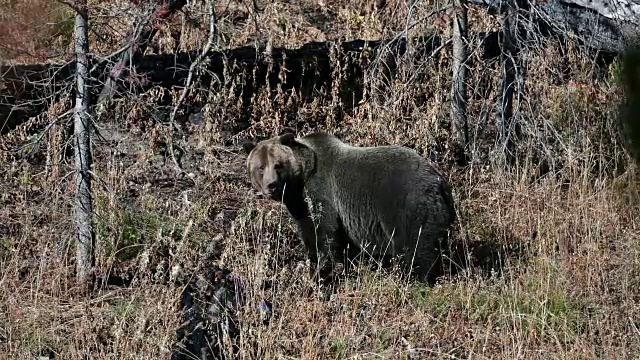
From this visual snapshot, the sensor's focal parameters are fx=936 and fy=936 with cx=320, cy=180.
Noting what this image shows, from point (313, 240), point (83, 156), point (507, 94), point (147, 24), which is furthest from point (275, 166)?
point (507, 94)

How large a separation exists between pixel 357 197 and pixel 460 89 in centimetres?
230

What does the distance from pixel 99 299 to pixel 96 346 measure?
98 cm

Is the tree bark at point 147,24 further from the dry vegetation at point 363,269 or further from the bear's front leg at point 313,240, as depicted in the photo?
the bear's front leg at point 313,240

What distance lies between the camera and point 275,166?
7.45 meters

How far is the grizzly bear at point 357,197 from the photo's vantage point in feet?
22.1

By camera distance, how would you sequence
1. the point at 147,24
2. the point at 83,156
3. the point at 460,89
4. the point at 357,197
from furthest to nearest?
the point at 460,89 → the point at 357,197 → the point at 147,24 → the point at 83,156

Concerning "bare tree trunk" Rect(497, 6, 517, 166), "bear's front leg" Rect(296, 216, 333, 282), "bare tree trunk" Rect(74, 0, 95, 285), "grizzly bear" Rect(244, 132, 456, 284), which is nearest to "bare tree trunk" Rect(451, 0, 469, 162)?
"bare tree trunk" Rect(497, 6, 517, 166)

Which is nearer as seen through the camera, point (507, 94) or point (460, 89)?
point (507, 94)

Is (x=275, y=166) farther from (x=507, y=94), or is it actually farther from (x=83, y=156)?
(x=507, y=94)

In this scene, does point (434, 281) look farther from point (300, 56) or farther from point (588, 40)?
point (300, 56)

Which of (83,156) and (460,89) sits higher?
(460,89)

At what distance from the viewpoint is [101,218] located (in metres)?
7.40

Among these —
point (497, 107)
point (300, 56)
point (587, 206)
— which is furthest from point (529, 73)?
point (300, 56)

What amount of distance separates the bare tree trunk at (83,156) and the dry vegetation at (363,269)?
147mm
